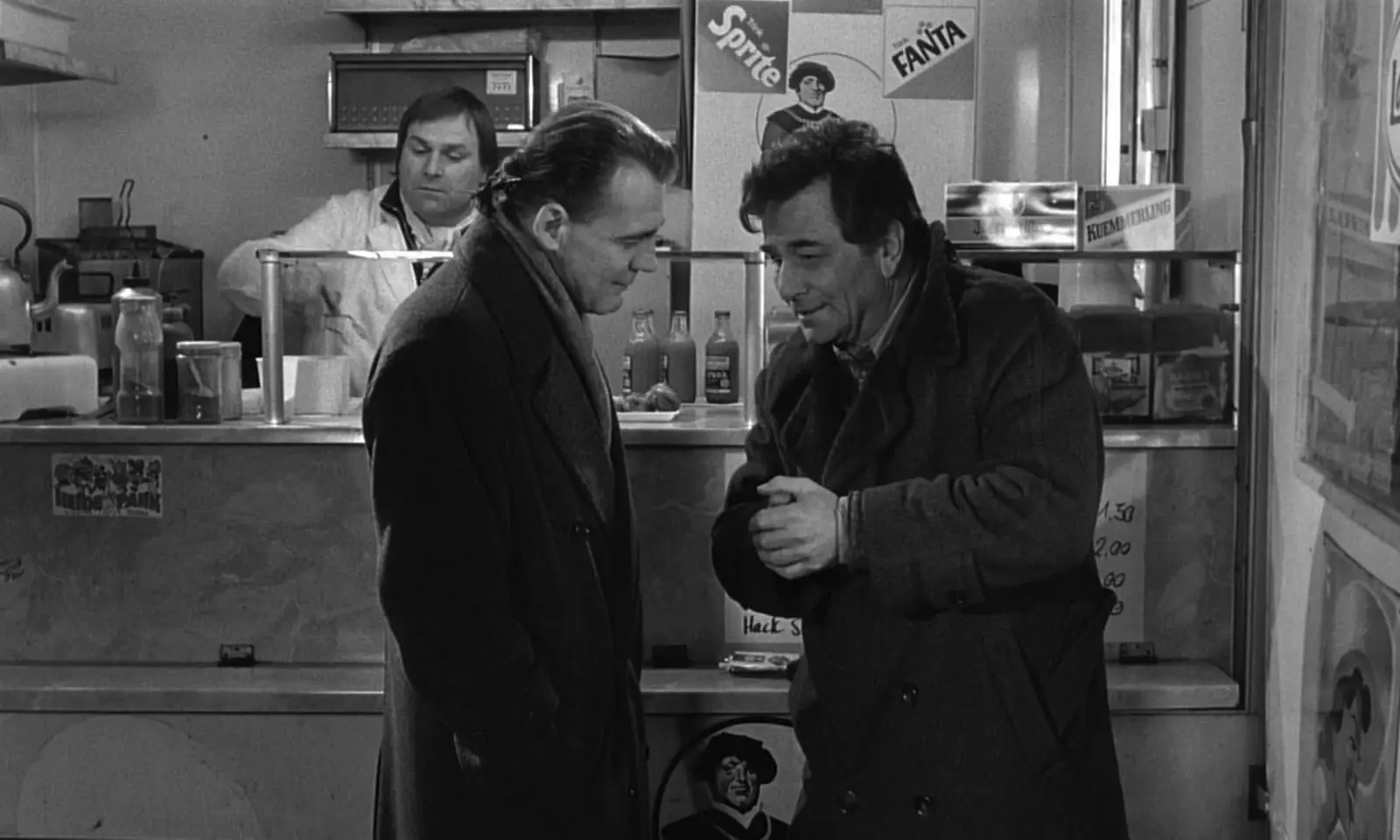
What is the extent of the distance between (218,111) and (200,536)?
3483mm

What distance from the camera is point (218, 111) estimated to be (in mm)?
5750

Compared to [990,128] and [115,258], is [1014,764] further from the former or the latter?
[115,258]

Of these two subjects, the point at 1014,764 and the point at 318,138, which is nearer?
the point at 1014,764

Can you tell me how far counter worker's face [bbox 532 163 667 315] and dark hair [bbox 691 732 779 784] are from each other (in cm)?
94

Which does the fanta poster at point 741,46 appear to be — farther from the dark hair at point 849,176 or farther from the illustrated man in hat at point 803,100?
the dark hair at point 849,176

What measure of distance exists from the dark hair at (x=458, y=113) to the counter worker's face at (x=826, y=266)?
6.09 ft

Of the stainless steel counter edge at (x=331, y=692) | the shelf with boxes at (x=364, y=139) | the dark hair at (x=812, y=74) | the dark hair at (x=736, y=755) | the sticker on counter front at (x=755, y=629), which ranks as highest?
the dark hair at (x=812, y=74)

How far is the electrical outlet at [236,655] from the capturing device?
270 cm

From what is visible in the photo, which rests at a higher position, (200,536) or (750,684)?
(200,536)

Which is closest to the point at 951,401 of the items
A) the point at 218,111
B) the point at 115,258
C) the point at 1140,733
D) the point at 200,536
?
the point at 1140,733

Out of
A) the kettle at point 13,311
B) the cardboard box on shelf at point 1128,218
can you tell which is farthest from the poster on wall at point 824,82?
the kettle at point 13,311

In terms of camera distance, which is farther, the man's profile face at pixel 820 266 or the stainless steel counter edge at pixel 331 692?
the stainless steel counter edge at pixel 331 692

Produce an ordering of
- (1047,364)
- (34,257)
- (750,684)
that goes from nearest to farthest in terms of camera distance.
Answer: (1047,364) < (750,684) < (34,257)

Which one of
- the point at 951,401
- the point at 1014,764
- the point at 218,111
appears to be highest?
the point at 218,111
